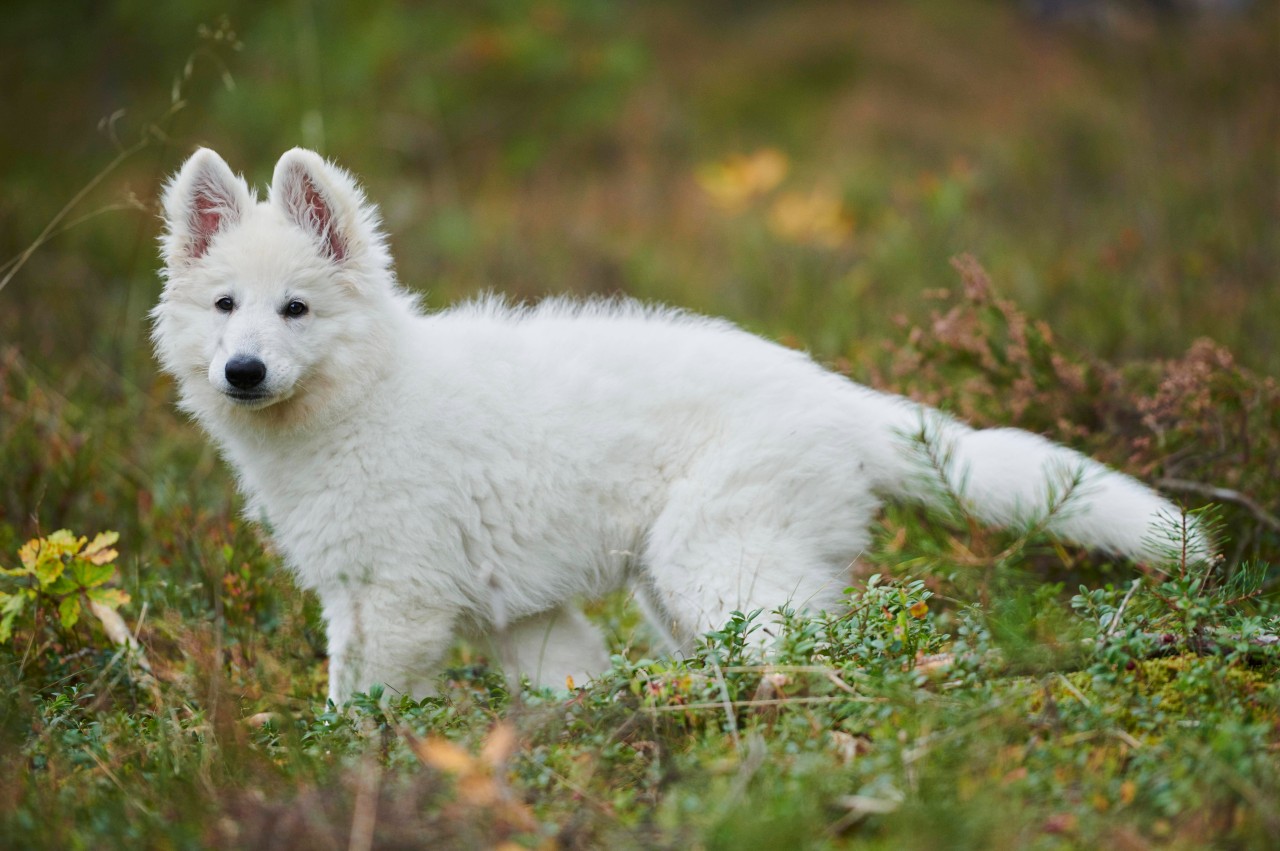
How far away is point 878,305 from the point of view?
6812mm

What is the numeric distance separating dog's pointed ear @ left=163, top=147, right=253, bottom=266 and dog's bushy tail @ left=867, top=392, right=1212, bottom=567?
2.25 meters

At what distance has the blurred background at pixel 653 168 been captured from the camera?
5.91 meters

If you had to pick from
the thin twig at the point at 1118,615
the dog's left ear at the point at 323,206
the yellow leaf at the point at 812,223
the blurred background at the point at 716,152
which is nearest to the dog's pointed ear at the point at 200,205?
the dog's left ear at the point at 323,206

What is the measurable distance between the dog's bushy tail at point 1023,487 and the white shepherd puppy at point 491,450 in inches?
0.5

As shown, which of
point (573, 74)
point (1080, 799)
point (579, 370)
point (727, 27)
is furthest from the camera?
point (727, 27)

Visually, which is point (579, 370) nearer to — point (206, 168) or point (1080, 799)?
point (206, 168)

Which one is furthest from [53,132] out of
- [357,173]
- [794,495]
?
[794,495]

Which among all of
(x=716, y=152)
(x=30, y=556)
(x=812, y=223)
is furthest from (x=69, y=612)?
(x=716, y=152)

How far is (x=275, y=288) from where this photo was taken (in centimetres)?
354

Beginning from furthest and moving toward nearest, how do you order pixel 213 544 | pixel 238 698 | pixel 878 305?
1. pixel 878 305
2. pixel 213 544
3. pixel 238 698

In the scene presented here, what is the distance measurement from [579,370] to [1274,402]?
2884mm

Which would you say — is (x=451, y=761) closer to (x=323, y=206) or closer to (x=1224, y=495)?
(x=323, y=206)

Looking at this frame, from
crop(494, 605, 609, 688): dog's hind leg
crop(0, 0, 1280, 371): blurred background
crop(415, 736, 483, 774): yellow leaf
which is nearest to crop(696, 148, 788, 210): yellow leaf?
crop(0, 0, 1280, 371): blurred background

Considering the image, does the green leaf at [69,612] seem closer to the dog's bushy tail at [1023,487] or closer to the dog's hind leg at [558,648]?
the dog's hind leg at [558,648]
